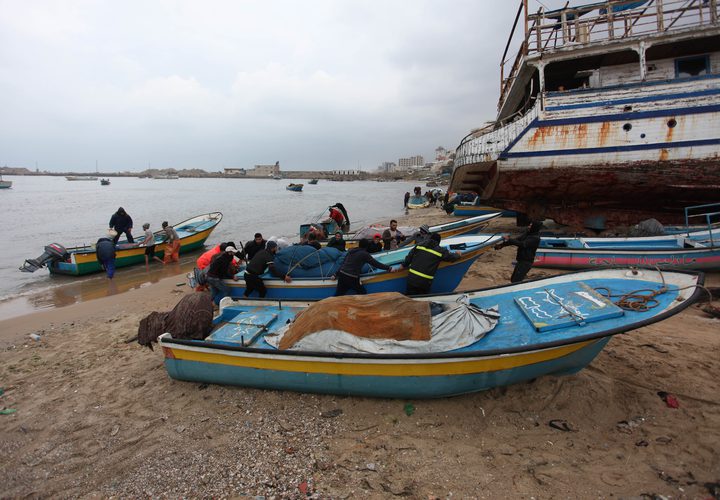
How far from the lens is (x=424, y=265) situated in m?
6.17

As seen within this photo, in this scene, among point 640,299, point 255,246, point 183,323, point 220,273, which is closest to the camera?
point 640,299

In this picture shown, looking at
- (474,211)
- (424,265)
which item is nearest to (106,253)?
(424,265)

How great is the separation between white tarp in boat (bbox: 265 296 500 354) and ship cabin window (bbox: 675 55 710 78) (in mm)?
12523

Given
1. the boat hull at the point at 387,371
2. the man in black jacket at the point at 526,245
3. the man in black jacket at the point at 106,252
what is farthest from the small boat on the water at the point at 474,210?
the boat hull at the point at 387,371

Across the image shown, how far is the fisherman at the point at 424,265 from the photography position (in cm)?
615

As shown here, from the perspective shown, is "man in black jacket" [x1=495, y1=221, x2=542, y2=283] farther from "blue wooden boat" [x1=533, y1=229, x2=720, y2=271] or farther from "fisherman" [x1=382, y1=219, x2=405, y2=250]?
"fisherman" [x1=382, y1=219, x2=405, y2=250]

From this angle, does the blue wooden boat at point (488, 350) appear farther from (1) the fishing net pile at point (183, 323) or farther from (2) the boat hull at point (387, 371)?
(1) the fishing net pile at point (183, 323)

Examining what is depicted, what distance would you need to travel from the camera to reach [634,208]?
40.2ft

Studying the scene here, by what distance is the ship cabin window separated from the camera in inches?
438

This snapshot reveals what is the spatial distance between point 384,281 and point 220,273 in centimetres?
343

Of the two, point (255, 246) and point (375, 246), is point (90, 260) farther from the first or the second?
point (375, 246)

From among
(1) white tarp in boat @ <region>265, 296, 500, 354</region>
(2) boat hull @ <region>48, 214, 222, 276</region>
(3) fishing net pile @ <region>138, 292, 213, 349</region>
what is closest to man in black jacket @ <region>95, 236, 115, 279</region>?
(2) boat hull @ <region>48, 214, 222, 276</region>

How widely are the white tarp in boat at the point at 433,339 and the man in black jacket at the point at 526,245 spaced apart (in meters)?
3.03

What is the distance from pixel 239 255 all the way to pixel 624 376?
7.61m
